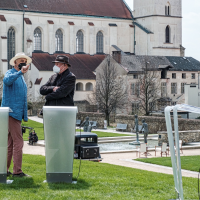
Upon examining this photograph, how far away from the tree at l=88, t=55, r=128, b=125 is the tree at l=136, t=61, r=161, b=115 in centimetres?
187

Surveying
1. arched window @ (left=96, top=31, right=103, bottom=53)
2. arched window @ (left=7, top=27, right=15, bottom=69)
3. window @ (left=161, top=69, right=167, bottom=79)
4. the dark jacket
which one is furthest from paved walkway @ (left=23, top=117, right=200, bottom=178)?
arched window @ (left=96, top=31, right=103, bottom=53)

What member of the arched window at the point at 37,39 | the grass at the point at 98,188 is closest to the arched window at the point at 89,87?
the arched window at the point at 37,39

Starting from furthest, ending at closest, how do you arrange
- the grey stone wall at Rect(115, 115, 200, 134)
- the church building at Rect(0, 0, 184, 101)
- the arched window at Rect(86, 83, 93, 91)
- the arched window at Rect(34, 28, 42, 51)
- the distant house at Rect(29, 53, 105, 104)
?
the arched window at Rect(34, 28, 42, 51) → the church building at Rect(0, 0, 184, 101) → the arched window at Rect(86, 83, 93, 91) → the distant house at Rect(29, 53, 105, 104) → the grey stone wall at Rect(115, 115, 200, 134)

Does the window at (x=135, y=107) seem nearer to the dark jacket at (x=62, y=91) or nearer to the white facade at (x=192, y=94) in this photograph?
the white facade at (x=192, y=94)

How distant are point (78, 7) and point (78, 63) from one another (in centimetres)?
1120

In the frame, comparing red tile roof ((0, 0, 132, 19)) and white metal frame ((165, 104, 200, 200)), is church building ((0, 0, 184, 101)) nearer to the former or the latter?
red tile roof ((0, 0, 132, 19))

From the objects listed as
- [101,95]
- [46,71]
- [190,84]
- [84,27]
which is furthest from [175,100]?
[84,27]

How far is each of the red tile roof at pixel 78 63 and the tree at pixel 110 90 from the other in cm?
836

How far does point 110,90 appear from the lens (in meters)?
53.6

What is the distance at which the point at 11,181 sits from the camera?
862cm

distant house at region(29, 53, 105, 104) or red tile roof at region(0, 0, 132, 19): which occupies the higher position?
red tile roof at region(0, 0, 132, 19)

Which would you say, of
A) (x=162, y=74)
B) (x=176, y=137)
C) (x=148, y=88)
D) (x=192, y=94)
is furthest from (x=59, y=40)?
(x=176, y=137)

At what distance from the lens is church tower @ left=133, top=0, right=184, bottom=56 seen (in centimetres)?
7688

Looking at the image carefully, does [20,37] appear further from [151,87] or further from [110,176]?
[110,176]
